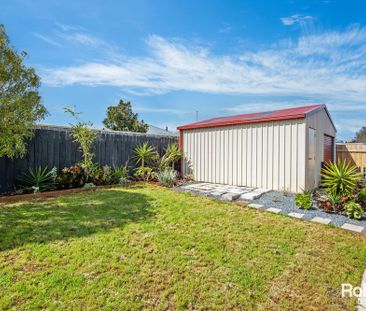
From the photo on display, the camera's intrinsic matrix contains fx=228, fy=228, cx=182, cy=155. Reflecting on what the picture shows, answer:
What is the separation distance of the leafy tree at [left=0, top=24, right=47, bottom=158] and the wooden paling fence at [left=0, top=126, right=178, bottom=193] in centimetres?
108

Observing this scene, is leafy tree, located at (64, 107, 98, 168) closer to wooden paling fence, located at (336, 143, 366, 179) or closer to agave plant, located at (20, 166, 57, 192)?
agave plant, located at (20, 166, 57, 192)

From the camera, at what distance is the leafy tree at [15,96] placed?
4.74m

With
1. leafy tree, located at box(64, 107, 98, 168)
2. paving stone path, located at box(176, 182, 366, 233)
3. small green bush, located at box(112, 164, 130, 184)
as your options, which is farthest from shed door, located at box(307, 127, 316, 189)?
leafy tree, located at box(64, 107, 98, 168)

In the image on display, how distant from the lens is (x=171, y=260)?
2727mm

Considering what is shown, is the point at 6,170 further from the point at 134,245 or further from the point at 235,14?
the point at 235,14

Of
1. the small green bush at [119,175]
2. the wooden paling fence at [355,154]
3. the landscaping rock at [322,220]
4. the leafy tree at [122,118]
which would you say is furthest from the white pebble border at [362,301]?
the leafy tree at [122,118]

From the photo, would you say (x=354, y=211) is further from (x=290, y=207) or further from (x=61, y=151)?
(x=61, y=151)

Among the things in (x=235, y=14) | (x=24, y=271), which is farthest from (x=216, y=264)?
(x=235, y=14)

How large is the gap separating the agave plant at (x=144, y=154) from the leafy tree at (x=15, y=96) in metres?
3.73

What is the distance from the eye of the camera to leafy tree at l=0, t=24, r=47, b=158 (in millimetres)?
4738

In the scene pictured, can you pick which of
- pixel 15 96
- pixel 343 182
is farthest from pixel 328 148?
pixel 15 96

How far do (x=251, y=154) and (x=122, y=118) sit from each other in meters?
16.4

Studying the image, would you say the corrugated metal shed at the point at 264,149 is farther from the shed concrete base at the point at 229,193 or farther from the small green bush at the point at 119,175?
the small green bush at the point at 119,175

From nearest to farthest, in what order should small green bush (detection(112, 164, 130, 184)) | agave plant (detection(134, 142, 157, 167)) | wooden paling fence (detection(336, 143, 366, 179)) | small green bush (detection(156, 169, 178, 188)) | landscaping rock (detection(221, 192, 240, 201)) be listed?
1. landscaping rock (detection(221, 192, 240, 201))
2. small green bush (detection(156, 169, 178, 188))
3. small green bush (detection(112, 164, 130, 184))
4. agave plant (detection(134, 142, 157, 167))
5. wooden paling fence (detection(336, 143, 366, 179))
